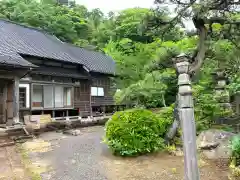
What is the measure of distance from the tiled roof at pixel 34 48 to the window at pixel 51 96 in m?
1.99

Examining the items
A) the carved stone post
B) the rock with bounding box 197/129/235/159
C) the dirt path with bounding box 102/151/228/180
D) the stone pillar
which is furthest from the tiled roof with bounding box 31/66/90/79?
the carved stone post

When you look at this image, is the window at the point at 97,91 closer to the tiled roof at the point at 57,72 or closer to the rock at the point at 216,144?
the tiled roof at the point at 57,72

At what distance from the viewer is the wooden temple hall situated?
484 inches

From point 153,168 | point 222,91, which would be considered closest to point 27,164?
point 153,168

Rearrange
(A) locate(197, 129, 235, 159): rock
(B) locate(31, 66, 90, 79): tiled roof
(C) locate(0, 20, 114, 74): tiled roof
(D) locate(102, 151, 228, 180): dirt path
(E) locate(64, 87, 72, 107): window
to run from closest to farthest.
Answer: (D) locate(102, 151, 228, 180): dirt path
(A) locate(197, 129, 235, 159): rock
(C) locate(0, 20, 114, 74): tiled roof
(B) locate(31, 66, 90, 79): tiled roof
(E) locate(64, 87, 72, 107): window

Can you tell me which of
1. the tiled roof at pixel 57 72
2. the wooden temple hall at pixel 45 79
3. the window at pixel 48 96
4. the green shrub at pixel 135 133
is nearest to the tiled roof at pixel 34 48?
the wooden temple hall at pixel 45 79

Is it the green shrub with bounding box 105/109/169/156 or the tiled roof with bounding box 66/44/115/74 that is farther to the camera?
the tiled roof with bounding box 66/44/115/74

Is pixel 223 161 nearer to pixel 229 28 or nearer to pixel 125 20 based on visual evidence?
pixel 229 28

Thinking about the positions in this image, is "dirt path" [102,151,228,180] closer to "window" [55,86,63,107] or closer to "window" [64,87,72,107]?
"window" [55,86,63,107]

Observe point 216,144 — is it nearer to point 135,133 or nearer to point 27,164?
point 135,133

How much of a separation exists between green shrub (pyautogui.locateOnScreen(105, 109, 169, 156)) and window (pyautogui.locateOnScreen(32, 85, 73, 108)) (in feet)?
29.5

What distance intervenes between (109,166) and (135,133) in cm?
136

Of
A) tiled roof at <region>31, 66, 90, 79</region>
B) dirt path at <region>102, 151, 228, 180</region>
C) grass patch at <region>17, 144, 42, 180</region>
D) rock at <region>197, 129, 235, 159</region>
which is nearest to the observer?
dirt path at <region>102, 151, 228, 180</region>

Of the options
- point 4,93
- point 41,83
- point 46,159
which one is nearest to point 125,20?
point 41,83
